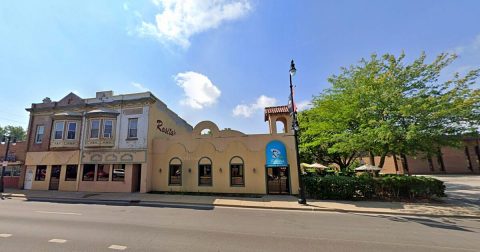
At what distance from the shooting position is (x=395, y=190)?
45.9ft

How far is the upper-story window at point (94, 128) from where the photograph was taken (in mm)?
19766

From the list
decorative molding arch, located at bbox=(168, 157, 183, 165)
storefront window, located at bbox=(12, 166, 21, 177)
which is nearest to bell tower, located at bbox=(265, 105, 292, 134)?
decorative molding arch, located at bbox=(168, 157, 183, 165)

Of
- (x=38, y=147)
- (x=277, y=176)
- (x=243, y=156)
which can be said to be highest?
(x=38, y=147)

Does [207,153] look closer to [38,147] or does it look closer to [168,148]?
[168,148]

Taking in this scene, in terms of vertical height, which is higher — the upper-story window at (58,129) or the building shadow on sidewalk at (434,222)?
the upper-story window at (58,129)

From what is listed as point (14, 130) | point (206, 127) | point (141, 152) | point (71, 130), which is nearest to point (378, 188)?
point (206, 127)

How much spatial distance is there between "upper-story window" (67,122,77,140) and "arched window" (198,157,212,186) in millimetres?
12658

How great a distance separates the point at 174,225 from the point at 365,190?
12.4 metres

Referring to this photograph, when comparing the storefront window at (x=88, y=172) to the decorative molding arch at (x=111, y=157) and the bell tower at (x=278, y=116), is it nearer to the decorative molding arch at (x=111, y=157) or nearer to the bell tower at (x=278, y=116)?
the decorative molding arch at (x=111, y=157)

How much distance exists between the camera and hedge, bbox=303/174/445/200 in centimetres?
1363

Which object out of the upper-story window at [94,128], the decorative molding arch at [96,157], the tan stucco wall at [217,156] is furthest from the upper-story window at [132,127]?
the decorative molding arch at [96,157]

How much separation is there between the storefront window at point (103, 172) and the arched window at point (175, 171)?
564 centimetres

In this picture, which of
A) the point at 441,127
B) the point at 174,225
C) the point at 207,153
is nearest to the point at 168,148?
the point at 207,153

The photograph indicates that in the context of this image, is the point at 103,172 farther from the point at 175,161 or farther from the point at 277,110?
the point at 277,110
